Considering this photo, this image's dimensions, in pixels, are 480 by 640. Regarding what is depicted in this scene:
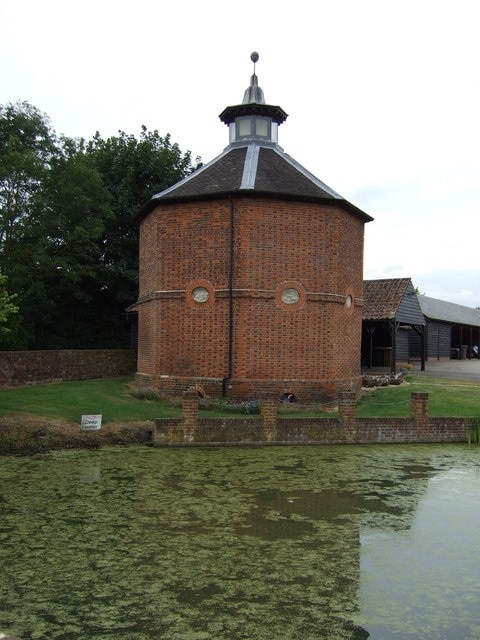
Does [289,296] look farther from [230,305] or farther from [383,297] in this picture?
[383,297]

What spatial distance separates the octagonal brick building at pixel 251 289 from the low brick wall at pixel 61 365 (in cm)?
433

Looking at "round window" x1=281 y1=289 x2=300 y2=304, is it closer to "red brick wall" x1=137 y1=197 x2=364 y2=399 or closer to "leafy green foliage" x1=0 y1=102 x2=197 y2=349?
"red brick wall" x1=137 y1=197 x2=364 y2=399

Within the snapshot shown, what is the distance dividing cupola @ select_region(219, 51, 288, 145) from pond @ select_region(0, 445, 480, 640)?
15122 mm

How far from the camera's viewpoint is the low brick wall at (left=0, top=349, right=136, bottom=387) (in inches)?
789

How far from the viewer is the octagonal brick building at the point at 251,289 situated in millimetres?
18484

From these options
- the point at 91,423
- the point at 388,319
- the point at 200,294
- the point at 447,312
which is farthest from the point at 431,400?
the point at 447,312

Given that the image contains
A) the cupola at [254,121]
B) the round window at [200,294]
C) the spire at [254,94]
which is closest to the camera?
the round window at [200,294]

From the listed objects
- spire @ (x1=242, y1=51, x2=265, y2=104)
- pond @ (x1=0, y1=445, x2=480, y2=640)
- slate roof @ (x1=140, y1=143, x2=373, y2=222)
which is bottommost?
pond @ (x1=0, y1=445, x2=480, y2=640)

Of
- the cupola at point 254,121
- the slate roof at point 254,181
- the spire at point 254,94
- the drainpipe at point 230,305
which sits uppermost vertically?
the spire at point 254,94

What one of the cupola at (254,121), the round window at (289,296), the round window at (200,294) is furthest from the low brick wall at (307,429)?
the cupola at (254,121)

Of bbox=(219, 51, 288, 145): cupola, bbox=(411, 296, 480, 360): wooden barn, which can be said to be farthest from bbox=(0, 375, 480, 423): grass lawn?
bbox=(411, 296, 480, 360): wooden barn

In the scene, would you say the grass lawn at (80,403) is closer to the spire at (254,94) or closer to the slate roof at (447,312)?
the spire at (254,94)

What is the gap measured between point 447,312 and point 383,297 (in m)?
18.2

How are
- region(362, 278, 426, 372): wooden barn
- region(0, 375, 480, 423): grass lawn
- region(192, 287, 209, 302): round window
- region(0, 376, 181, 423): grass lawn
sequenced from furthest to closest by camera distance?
region(362, 278, 426, 372): wooden barn → region(192, 287, 209, 302): round window → region(0, 375, 480, 423): grass lawn → region(0, 376, 181, 423): grass lawn
